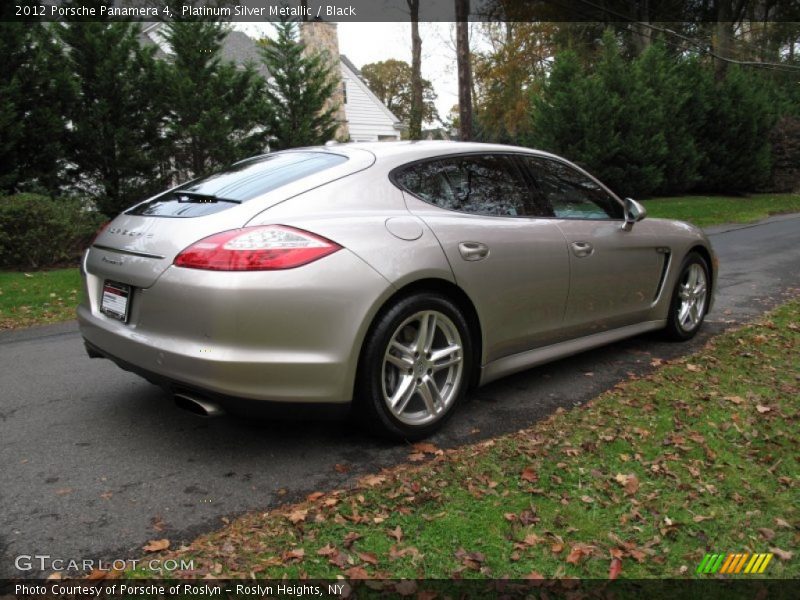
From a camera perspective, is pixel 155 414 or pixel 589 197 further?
pixel 589 197

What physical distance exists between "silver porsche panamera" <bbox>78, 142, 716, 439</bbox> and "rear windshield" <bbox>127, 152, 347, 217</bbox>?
18mm

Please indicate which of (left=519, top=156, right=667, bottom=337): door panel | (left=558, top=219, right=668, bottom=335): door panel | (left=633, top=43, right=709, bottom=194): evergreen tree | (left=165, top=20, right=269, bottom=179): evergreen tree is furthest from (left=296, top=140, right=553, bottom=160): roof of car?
(left=633, top=43, right=709, bottom=194): evergreen tree

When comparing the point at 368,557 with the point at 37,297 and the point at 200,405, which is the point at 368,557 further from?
the point at 37,297

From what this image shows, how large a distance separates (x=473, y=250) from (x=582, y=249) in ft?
3.46

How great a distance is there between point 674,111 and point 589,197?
2137 cm

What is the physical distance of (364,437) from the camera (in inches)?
145

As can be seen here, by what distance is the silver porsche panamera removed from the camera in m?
2.99

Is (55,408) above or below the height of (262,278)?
below

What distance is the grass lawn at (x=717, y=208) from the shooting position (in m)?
18.5

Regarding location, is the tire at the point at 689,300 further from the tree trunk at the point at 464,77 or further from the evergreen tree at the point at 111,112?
the tree trunk at the point at 464,77

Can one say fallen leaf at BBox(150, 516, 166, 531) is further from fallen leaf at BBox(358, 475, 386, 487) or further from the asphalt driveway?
fallen leaf at BBox(358, 475, 386, 487)

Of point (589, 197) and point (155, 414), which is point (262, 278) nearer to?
point (155, 414)

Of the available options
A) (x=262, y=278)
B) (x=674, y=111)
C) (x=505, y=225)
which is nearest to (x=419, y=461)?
(x=262, y=278)

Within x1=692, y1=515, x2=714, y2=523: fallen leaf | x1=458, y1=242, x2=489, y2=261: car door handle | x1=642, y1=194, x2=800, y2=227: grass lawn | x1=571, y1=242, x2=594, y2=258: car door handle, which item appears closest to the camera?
x1=692, y1=515, x2=714, y2=523: fallen leaf
